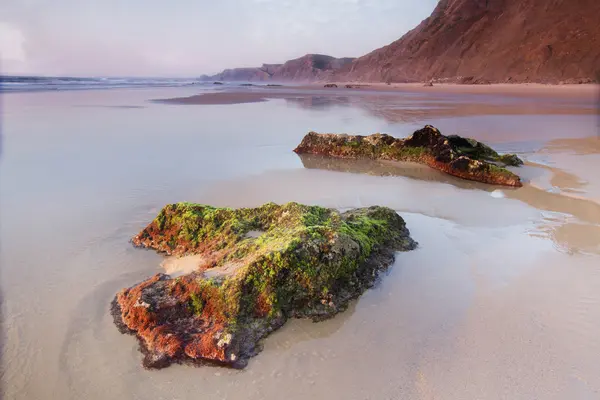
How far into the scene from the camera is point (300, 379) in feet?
7.81

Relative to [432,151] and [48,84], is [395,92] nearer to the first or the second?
[48,84]

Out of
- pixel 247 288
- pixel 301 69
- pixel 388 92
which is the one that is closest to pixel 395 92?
pixel 388 92

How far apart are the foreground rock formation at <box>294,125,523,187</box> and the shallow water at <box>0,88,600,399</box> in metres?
0.33

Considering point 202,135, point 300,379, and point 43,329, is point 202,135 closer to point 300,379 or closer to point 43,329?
point 43,329

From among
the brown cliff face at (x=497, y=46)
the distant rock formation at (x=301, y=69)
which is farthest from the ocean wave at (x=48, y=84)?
the distant rock formation at (x=301, y=69)

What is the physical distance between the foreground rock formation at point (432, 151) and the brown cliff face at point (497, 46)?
4684cm

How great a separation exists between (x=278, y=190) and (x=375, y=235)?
8.13 feet

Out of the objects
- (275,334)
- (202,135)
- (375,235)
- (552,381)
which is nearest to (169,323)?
(275,334)

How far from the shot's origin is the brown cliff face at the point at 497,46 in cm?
5228

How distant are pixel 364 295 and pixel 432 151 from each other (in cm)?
509

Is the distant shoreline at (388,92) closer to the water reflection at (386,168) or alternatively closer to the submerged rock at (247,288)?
the water reflection at (386,168)

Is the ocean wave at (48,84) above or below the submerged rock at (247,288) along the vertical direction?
above

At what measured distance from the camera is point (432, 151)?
7531 millimetres

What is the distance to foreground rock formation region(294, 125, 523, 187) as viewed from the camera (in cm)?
650
